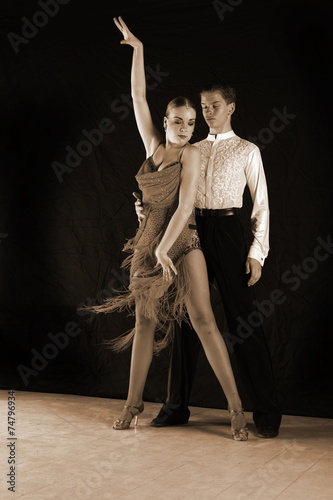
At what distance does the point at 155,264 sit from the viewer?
3938mm

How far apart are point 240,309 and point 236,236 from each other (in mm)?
375

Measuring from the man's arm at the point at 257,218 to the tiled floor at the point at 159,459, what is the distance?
2.78ft

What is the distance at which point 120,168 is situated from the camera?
493 centimetres

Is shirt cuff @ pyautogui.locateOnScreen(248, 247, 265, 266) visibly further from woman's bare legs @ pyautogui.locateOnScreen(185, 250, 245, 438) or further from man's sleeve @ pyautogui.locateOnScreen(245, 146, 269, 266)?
woman's bare legs @ pyautogui.locateOnScreen(185, 250, 245, 438)

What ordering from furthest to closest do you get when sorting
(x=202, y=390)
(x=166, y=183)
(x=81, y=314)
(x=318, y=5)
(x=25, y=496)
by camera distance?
(x=81, y=314)
(x=202, y=390)
(x=318, y=5)
(x=166, y=183)
(x=25, y=496)

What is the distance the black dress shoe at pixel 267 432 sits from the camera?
388cm

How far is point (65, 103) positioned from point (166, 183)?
1.54m

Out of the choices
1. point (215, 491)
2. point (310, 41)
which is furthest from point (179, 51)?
point (215, 491)

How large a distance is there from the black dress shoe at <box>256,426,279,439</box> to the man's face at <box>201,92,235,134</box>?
1537 mm

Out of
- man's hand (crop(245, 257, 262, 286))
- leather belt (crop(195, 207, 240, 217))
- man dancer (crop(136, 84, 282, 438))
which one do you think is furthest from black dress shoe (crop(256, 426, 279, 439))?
leather belt (crop(195, 207, 240, 217))

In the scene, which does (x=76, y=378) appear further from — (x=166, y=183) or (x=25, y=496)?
(x=25, y=496)

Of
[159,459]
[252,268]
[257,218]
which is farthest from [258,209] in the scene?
[159,459]

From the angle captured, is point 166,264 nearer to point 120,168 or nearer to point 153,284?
point 153,284

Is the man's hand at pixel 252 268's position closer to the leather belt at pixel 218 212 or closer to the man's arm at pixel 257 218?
the man's arm at pixel 257 218
